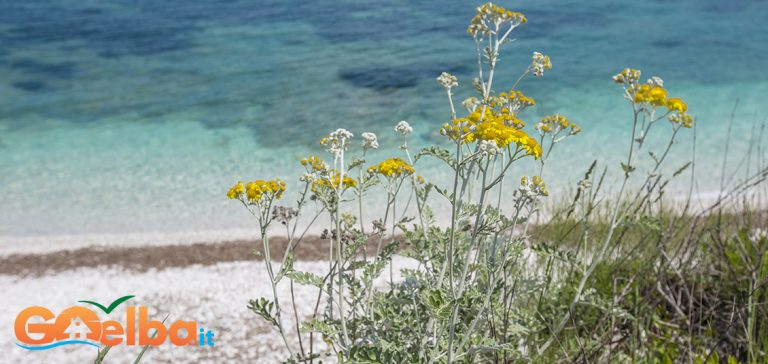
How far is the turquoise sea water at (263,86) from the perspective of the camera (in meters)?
9.18

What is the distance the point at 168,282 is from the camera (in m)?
6.23

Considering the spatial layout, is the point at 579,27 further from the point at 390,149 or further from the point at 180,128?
the point at 180,128

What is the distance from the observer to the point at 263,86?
44.3 feet

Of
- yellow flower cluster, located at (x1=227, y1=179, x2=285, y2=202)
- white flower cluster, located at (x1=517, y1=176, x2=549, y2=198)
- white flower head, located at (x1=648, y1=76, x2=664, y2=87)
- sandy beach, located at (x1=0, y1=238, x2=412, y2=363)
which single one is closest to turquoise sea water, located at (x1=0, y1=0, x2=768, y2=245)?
sandy beach, located at (x1=0, y1=238, x2=412, y2=363)

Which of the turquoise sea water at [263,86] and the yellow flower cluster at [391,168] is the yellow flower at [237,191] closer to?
the yellow flower cluster at [391,168]

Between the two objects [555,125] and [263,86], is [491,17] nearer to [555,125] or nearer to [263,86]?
[555,125]

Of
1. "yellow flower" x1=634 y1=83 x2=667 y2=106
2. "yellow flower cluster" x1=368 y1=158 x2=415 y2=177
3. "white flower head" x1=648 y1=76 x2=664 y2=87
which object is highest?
"white flower head" x1=648 y1=76 x2=664 y2=87

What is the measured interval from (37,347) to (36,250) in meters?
2.60

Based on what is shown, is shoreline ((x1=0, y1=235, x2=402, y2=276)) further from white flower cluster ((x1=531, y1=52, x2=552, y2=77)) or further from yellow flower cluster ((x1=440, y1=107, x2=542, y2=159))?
yellow flower cluster ((x1=440, y1=107, x2=542, y2=159))

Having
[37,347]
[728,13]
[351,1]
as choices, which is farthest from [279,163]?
[728,13]

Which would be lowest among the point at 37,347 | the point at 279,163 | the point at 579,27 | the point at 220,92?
the point at 37,347

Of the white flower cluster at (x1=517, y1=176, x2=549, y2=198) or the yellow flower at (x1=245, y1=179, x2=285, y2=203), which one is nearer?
the white flower cluster at (x1=517, y1=176, x2=549, y2=198)

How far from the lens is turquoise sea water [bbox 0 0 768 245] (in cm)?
918

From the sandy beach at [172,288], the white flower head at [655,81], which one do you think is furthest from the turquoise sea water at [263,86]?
the white flower head at [655,81]
